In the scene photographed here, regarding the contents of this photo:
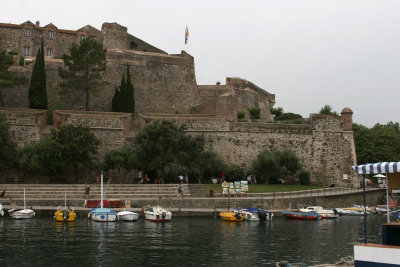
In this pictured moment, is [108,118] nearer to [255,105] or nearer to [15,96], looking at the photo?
[15,96]

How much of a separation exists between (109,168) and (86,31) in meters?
25.3

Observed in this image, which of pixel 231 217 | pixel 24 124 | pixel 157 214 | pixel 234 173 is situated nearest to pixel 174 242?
pixel 157 214

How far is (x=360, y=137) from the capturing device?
56.9m

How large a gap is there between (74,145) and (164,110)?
1647 centimetres

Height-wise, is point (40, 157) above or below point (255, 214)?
above

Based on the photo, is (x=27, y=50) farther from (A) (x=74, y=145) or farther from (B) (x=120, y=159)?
(B) (x=120, y=159)

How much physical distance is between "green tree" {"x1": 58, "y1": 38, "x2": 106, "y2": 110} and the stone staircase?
12.8m

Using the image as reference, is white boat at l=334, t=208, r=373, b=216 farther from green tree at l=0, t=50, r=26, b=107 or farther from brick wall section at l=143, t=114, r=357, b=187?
green tree at l=0, t=50, r=26, b=107

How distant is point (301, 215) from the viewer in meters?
34.5

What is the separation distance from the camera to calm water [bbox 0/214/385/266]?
18516mm

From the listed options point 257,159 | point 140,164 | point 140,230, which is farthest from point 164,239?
point 257,159

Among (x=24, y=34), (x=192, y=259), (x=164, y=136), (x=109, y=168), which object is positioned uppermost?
(x=24, y=34)

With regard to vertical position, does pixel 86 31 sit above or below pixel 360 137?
above

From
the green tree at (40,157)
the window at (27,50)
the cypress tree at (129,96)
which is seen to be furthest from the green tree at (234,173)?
the window at (27,50)
